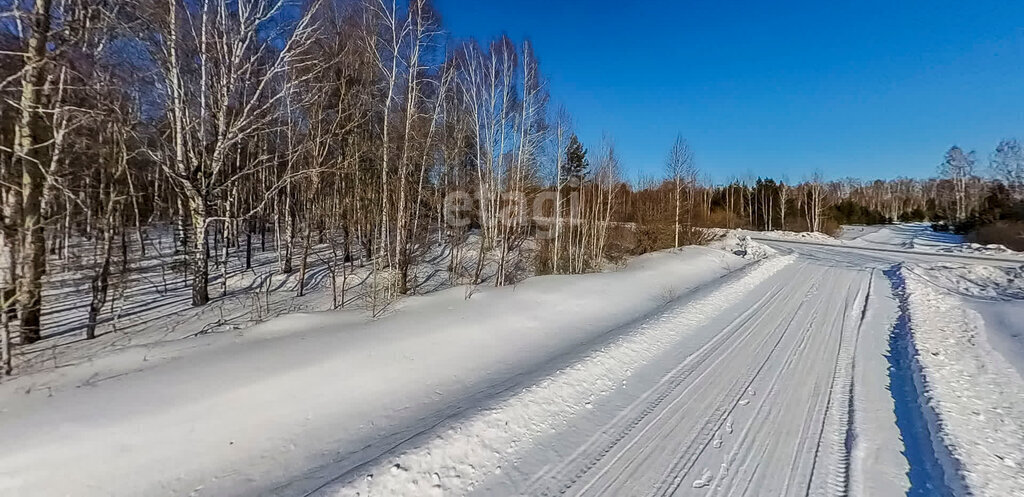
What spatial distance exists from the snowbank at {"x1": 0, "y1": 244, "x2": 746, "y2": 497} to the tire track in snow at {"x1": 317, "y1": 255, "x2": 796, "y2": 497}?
0.30 metres

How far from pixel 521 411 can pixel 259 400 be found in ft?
8.62

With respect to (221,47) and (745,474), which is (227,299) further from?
(745,474)

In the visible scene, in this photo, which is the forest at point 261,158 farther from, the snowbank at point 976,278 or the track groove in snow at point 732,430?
the snowbank at point 976,278

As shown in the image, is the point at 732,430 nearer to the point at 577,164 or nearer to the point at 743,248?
the point at 743,248

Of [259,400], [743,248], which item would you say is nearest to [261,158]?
[259,400]

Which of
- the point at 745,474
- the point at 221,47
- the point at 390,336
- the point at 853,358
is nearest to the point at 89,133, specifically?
the point at 221,47

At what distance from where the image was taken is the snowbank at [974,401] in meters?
3.25

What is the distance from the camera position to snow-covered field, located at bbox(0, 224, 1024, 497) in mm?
3100

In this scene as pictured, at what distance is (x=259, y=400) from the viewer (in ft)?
13.5

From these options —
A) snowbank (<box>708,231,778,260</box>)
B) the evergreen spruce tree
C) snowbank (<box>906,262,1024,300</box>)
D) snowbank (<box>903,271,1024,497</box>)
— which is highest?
the evergreen spruce tree

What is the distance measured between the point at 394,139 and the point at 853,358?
14.6 meters

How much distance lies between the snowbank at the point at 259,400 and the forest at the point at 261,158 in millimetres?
1592

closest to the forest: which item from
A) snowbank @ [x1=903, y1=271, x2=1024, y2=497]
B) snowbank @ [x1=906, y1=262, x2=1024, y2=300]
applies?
snowbank @ [x1=903, y1=271, x2=1024, y2=497]

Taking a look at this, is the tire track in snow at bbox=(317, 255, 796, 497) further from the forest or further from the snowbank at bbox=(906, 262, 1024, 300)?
the snowbank at bbox=(906, 262, 1024, 300)
